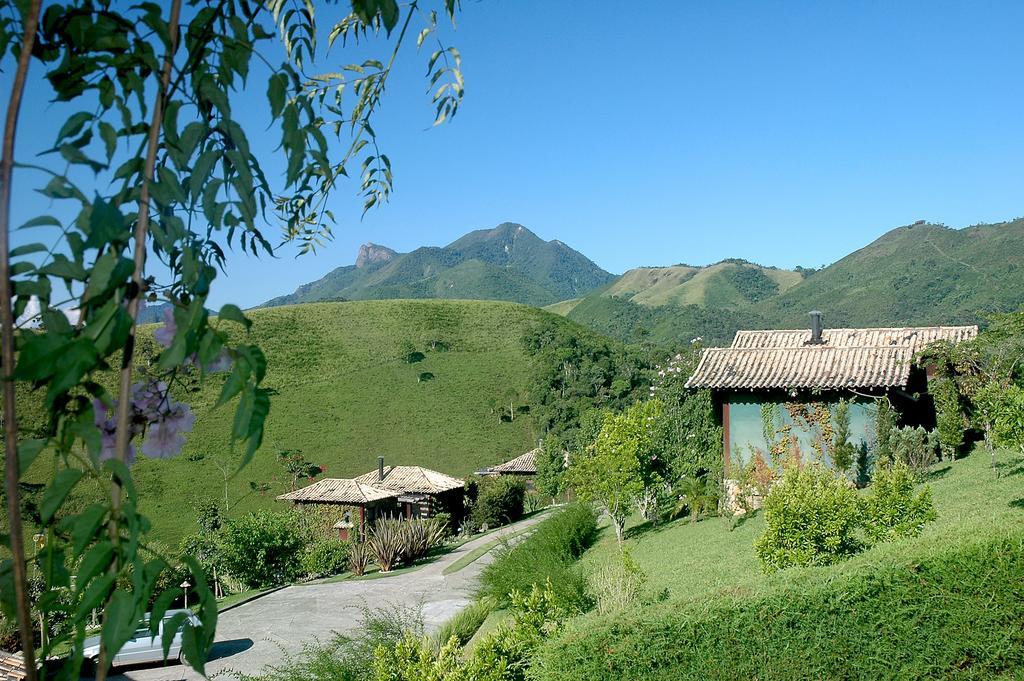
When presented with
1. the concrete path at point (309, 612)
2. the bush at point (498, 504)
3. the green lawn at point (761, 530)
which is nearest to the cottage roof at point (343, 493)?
the bush at point (498, 504)

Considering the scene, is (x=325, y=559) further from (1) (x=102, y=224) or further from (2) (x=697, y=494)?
(1) (x=102, y=224)

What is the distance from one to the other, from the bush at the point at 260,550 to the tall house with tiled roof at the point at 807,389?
10.6 meters

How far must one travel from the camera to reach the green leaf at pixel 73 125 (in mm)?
915

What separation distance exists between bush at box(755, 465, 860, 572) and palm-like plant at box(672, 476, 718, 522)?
6808mm

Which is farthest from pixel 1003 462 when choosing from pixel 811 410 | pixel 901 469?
pixel 901 469

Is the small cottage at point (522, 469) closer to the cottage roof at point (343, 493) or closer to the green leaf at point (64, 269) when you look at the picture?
the cottage roof at point (343, 493)

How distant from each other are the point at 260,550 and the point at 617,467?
9477 millimetres

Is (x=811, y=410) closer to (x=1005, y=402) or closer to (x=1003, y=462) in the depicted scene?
(x=1003, y=462)

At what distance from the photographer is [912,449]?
13.0 m

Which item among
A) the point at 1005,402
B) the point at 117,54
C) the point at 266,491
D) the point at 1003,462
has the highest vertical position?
the point at 117,54

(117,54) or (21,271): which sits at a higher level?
(117,54)

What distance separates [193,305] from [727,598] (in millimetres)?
4947

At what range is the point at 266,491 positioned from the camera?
3881 cm

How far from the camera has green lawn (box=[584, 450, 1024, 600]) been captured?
17.5 ft
